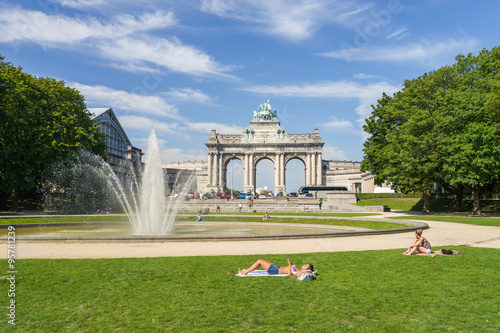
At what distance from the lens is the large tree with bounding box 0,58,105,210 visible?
39.2 m

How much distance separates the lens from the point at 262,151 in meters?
111

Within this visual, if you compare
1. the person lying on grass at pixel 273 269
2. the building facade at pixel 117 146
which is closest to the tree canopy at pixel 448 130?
the person lying on grass at pixel 273 269

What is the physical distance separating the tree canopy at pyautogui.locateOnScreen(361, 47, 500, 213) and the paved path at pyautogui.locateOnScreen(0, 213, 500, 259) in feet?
58.0

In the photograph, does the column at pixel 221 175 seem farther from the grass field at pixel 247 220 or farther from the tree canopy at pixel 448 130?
the grass field at pixel 247 220

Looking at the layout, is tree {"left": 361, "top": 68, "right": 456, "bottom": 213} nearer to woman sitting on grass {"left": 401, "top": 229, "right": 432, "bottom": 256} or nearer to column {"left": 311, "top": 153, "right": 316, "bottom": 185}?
woman sitting on grass {"left": 401, "top": 229, "right": 432, "bottom": 256}

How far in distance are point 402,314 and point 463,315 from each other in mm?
1040

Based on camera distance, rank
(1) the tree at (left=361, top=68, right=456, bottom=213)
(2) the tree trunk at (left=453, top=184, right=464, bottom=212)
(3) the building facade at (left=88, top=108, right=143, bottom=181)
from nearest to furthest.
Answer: (1) the tree at (left=361, top=68, right=456, bottom=213), (2) the tree trunk at (left=453, top=184, right=464, bottom=212), (3) the building facade at (left=88, top=108, right=143, bottom=181)

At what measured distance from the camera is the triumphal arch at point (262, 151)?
110 m

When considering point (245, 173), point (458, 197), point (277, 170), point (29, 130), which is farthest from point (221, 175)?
point (458, 197)

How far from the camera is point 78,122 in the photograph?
156ft

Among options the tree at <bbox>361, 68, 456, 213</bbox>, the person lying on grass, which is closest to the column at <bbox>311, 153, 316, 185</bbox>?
the tree at <bbox>361, 68, 456, 213</bbox>

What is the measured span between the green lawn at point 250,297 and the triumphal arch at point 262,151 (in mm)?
97371

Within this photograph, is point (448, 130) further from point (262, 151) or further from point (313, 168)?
point (262, 151)

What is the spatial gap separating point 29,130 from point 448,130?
1677 inches
